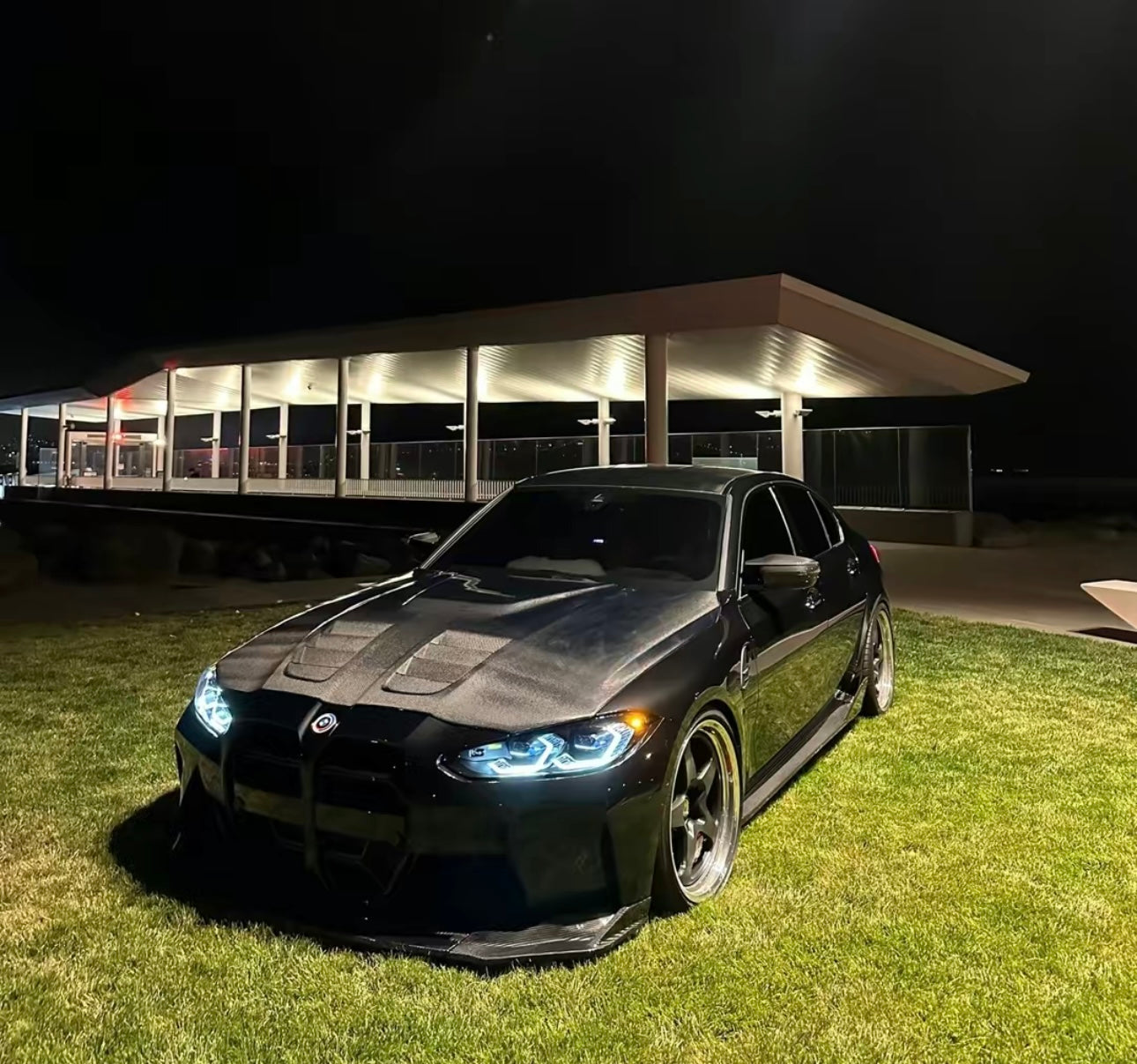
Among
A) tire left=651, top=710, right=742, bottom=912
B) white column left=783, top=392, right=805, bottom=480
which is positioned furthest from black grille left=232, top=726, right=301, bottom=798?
white column left=783, top=392, right=805, bottom=480

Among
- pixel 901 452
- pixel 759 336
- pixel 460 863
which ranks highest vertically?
pixel 759 336

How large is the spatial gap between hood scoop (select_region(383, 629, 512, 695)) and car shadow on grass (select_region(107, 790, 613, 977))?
0.62 m

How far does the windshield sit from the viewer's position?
11.8 feet

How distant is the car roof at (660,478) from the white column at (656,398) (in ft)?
36.5

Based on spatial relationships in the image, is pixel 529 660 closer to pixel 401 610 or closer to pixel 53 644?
pixel 401 610

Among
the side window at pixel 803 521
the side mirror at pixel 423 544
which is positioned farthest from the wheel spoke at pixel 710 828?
the side mirror at pixel 423 544

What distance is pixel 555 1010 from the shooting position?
2.19 meters

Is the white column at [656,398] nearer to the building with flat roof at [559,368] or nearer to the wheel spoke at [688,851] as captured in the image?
the building with flat roof at [559,368]

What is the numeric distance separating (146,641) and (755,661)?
6.54 m

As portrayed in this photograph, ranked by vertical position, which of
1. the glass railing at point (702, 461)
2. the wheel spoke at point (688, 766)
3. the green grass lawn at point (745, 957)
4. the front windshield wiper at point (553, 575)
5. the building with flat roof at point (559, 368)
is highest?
the building with flat roof at point (559, 368)

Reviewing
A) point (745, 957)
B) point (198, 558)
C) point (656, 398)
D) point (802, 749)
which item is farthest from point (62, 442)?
point (745, 957)

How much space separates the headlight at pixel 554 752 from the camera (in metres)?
2.34

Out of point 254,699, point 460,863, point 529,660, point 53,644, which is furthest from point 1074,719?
point 53,644

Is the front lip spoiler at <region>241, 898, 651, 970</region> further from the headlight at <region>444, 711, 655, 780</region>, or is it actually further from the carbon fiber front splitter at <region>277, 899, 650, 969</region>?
the headlight at <region>444, 711, 655, 780</region>
